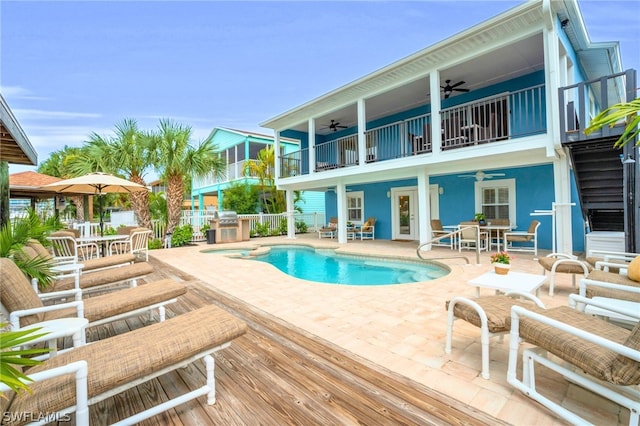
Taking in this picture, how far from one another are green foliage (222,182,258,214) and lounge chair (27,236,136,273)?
10545 mm

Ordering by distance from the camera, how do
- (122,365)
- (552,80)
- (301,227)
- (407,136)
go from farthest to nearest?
(301,227), (407,136), (552,80), (122,365)

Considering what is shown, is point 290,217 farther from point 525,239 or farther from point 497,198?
point 525,239

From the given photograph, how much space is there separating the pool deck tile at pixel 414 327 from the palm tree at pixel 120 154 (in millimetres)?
5982

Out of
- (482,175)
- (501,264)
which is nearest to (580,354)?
(501,264)

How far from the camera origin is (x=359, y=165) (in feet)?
35.0

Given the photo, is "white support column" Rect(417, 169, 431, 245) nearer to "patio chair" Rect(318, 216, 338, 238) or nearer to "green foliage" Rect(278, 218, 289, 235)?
"patio chair" Rect(318, 216, 338, 238)

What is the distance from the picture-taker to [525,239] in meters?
8.59

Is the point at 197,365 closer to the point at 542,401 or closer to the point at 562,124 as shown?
the point at 542,401

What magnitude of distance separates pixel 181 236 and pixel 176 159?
3.21m

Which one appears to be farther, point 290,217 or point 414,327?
point 290,217

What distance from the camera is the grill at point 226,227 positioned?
42.2ft

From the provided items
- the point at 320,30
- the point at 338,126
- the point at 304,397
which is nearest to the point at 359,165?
the point at 338,126

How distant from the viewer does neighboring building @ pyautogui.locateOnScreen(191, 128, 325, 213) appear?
1923cm

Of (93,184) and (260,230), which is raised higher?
(93,184)
